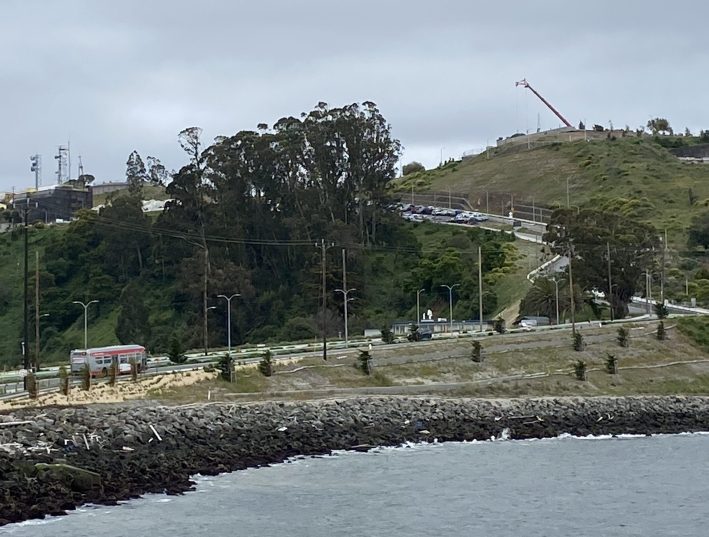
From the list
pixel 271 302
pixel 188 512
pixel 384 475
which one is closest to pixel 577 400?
pixel 384 475

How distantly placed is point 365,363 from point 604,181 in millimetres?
102937

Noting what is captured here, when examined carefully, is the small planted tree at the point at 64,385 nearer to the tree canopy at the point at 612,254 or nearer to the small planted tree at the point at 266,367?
the small planted tree at the point at 266,367

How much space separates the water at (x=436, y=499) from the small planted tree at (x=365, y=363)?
1395 centimetres

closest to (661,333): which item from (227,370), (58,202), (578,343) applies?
(578,343)

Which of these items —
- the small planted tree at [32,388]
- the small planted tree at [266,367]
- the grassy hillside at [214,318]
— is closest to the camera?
the small planted tree at [32,388]

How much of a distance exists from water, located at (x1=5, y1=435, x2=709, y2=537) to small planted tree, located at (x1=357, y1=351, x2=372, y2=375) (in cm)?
1395

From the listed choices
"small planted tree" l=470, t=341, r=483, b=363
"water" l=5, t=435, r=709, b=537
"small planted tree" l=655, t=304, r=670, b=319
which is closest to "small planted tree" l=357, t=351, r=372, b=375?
"small planted tree" l=470, t=341, r=483, b=363

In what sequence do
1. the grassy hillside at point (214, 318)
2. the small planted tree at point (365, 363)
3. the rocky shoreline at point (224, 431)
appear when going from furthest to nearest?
the grassy hillside at point (214, 318)
the small planted tree at point (365, 363)
the rocky shoreline at point (224, 431)

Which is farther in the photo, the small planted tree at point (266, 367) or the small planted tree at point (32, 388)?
the small planted tree at point (266, 367)

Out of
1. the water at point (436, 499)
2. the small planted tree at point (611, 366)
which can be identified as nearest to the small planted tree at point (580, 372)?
the small planted tree at point (611, 366)

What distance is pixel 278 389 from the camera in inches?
2491

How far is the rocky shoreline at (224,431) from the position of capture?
126 feet

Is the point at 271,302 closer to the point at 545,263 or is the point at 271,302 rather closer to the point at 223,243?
the point at 223,243

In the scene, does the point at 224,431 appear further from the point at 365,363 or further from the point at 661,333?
the point at 661,333
